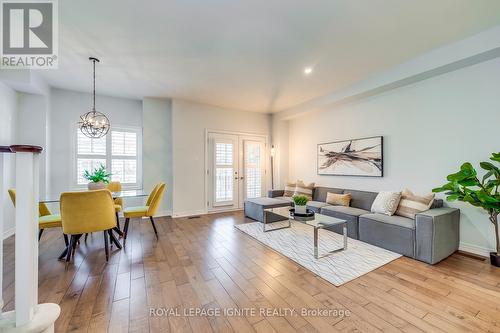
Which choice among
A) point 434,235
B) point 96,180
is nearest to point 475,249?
point 434,235

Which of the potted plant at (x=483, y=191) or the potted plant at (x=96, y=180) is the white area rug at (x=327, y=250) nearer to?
the potted plant at (x=483, y=191)

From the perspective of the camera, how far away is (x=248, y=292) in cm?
207

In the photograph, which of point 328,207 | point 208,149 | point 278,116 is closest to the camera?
point 328,207

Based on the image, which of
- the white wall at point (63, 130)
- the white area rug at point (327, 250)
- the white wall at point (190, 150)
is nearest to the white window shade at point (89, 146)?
the white wall at point (63, 130)

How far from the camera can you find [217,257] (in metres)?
2.85

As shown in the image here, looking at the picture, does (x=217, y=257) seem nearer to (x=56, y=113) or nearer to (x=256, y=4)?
(x=256, y=4)

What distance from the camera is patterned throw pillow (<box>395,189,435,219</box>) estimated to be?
3002mm

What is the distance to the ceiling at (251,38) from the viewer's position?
7.18 ft

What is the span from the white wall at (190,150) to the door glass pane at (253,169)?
96 cm

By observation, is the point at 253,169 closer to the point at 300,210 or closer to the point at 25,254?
the point at 300,210

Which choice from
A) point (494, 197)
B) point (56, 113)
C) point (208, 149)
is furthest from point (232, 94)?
point (494, 197)

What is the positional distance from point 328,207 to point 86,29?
14.4ft

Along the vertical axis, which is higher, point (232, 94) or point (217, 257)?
point (232, 94)

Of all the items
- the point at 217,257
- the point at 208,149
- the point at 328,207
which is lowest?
the point at 217,257
